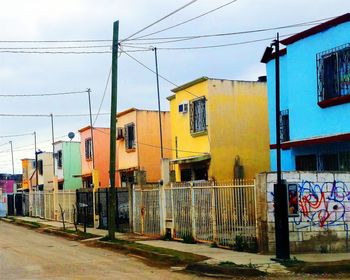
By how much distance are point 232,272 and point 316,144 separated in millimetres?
6753

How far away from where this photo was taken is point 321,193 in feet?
47.8

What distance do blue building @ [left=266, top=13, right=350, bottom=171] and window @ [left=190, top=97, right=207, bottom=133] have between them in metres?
6.38

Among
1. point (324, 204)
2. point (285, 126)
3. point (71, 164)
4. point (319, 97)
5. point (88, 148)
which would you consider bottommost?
point (324, 204)

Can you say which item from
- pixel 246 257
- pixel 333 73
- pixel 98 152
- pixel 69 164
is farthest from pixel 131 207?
pixel 69 164

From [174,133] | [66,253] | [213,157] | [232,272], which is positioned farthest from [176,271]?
[174,133]

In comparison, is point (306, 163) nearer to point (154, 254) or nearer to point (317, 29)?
point (317, 29)

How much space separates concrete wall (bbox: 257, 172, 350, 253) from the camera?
1405 cm

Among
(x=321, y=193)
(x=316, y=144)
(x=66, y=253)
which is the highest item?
(x=316, y=144)

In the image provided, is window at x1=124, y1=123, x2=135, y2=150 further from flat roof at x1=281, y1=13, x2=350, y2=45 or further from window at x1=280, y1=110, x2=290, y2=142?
flat roof at x1=281, y1=13, x2=350, y2=45

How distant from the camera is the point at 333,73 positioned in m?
16.7

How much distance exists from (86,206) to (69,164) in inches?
850

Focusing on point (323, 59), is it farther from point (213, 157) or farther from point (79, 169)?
point (79, 169)

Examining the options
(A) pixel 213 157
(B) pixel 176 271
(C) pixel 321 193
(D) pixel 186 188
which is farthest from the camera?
(A) pixel 213 157

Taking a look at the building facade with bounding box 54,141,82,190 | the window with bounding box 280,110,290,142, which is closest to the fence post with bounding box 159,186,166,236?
the window with bounding box 280,110,290,142
